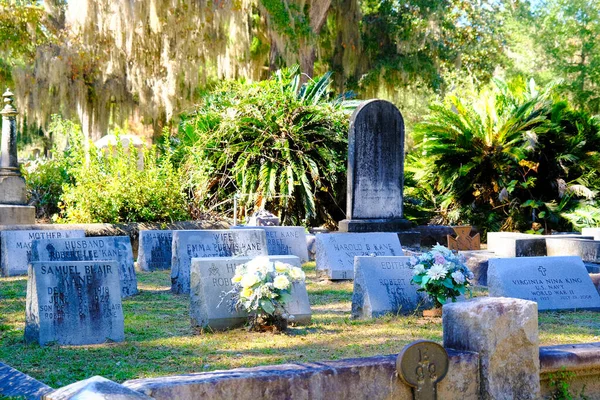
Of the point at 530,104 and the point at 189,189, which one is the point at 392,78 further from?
the point at 189,189

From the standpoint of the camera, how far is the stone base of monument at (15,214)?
13.7 meters

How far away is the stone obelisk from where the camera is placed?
544 inches

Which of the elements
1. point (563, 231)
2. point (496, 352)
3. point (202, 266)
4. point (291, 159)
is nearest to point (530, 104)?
point (563, 231)

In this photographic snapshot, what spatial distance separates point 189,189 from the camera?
53.2ft

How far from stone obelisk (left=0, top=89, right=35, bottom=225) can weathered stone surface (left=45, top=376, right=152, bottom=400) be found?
1107 centimetres

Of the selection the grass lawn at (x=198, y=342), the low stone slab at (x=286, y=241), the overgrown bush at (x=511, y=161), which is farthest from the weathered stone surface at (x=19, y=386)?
the overgrown bush at (x=511, y=161)

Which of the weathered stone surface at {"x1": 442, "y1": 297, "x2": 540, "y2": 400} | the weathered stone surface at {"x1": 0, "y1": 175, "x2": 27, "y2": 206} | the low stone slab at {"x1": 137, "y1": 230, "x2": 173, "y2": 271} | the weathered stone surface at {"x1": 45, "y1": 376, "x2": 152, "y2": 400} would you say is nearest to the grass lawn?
the weathered stone surface at {"x1": 442, "y1": 297, "x2": 540, "y2": 400}

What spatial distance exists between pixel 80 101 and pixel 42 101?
45.2 inches

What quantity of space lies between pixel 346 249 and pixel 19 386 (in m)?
7.29

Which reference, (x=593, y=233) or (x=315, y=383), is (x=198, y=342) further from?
(x=593, y=233)

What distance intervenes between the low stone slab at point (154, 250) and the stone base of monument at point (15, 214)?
337 centimetres

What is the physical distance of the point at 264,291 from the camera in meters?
6.79

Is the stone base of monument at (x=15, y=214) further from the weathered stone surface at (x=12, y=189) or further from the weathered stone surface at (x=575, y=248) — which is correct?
the weathered stone surface at (x=575, y=248)

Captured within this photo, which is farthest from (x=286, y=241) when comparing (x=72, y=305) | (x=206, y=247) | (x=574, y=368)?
(x=574, y=368)
